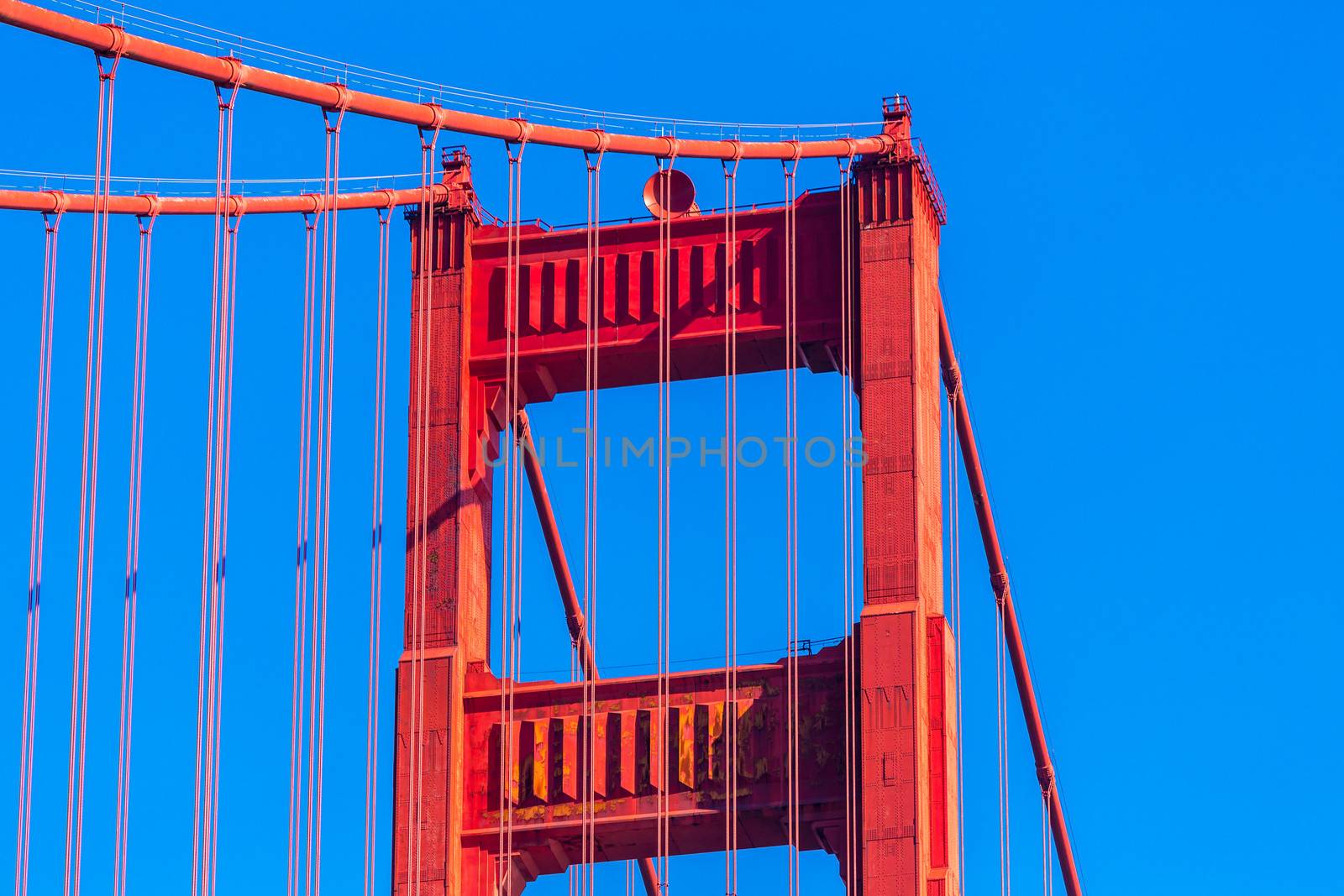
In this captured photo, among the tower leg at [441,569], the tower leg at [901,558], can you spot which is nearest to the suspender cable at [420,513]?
the tower leg at [441,569]

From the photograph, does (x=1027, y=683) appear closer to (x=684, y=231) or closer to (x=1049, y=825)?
(x=1049, y=825)

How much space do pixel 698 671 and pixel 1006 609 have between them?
10.5 meters

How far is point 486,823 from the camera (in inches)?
2110

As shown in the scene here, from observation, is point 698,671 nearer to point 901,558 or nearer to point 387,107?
point 901,558

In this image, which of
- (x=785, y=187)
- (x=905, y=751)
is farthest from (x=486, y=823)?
(x=785, y=187)

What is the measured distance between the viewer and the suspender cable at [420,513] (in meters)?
53.0

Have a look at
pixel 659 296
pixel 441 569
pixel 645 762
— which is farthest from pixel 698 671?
pixel 659 296

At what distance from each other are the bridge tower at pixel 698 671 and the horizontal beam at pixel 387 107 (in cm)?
125

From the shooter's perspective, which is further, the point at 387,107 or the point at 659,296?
the point at 659,296

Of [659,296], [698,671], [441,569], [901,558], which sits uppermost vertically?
[659,296]

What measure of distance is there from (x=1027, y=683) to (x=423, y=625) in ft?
43.8

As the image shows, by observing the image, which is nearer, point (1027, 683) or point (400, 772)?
point (400, 772)

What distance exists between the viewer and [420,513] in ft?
179

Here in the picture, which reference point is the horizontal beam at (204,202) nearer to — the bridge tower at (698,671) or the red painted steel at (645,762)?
the bridge tower at (698,671)
